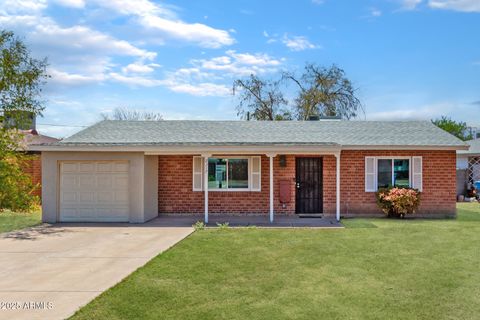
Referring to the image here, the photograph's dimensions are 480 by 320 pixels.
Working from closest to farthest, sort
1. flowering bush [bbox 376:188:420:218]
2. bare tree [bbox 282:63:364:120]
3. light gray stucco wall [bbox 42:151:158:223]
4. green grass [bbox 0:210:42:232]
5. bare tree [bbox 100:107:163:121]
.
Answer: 1. green grass [bbox 0:210:42:232]
2. light gray stucco wall [bbox 42:151:158:223]
3. flowering bush [bbox 376:188:420:218]
4. bare tree [bbox 282:63:364:120]
5. bare tree [bbox 100:107:163:121]

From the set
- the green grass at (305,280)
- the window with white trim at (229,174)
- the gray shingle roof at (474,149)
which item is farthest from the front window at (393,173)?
the gray shingle roof at (474,149)

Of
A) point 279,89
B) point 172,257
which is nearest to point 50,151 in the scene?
point 172,257

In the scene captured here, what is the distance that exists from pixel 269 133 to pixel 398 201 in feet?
18.8

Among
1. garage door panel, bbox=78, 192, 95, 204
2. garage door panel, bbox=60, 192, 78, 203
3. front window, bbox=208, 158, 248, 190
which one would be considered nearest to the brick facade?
front window, bbox=208, 158, 248, 190

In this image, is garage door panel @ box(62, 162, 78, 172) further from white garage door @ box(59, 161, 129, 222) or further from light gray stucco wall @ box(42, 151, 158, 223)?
light gray stucco wall @ box(42, 151, 158, 223)

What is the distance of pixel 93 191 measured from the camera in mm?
15344

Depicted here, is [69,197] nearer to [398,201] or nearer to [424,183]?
[398,201]

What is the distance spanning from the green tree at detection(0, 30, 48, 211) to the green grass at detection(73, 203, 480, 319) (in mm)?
8545

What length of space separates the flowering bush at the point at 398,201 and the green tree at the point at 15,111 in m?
12.7

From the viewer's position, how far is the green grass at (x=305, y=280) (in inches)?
230

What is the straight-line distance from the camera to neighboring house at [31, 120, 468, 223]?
15219 millimetres

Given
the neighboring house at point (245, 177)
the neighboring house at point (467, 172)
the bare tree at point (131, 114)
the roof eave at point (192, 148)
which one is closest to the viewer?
the roof eave at point (192, 148)

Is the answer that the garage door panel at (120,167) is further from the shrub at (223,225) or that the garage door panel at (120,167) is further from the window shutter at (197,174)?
the shrub at (223,225)

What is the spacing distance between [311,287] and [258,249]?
10.6ft
